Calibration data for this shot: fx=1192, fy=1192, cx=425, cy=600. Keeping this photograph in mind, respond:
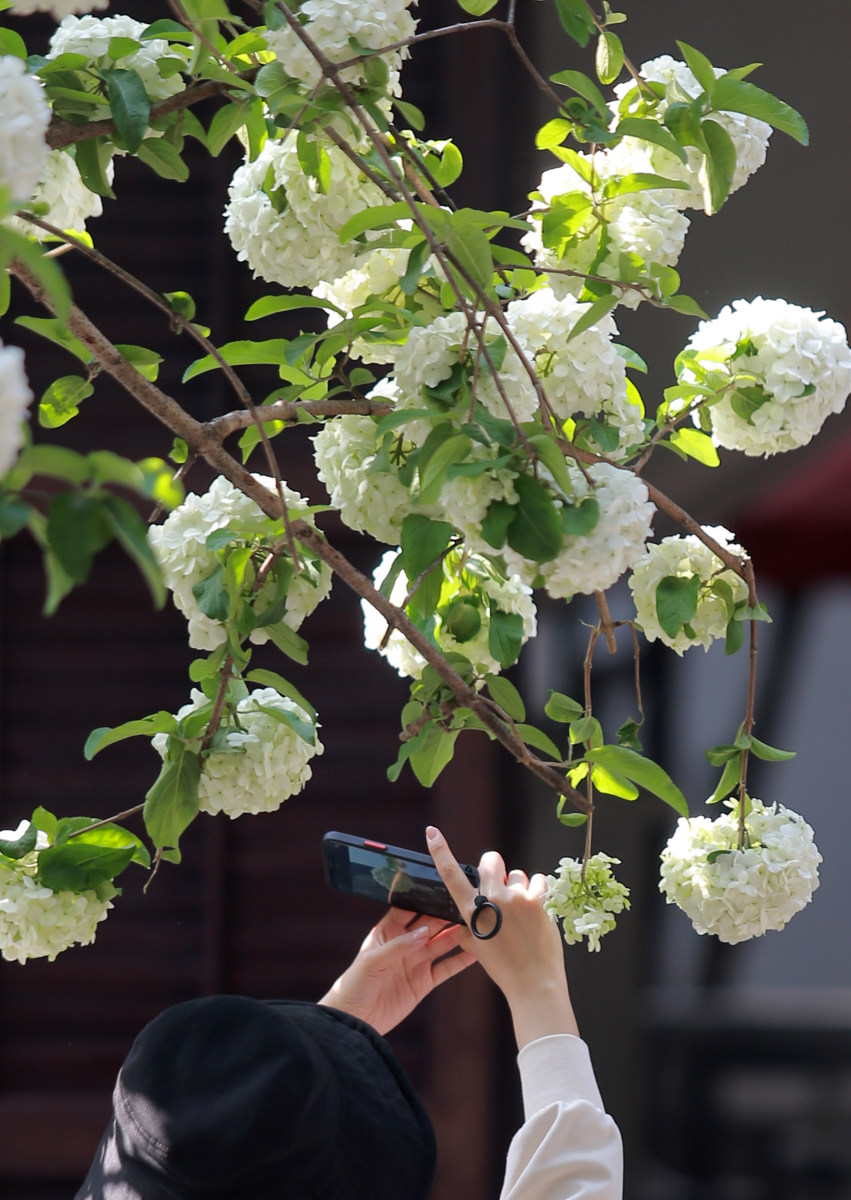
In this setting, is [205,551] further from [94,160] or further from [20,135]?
[20,135]

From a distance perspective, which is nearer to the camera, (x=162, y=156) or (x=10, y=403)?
(x=10, y=403)

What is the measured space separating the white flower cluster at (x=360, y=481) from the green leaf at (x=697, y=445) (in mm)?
322

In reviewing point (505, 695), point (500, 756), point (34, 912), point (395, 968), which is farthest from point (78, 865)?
point (500, 756)

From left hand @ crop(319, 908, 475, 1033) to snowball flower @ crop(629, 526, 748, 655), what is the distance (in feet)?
1.75

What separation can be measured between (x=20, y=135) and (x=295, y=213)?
0.36m

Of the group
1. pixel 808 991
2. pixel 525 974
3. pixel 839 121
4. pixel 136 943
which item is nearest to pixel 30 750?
pixel 136 943

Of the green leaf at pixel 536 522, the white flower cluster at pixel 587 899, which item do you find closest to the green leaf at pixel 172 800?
the white flower cluster at pixel 587 899

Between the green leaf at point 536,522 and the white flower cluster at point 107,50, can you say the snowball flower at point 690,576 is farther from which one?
the white flower cluster at point 107,50

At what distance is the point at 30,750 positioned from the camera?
2303 millimetres

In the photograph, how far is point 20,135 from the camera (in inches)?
26.4

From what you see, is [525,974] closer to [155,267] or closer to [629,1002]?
[629,1002]

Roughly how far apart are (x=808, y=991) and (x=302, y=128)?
6.55 ft

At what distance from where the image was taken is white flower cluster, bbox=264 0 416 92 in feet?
2.78

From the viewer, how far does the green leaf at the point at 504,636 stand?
44.4 inches
